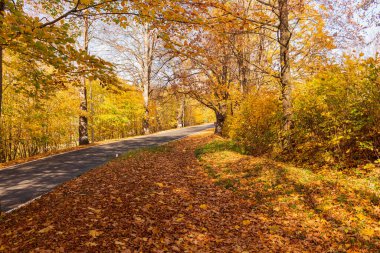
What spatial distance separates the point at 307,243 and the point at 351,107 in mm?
4608

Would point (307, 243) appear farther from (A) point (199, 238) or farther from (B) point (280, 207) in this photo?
(A) point (199, 238)

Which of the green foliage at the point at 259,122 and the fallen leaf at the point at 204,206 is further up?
the green foliage at the point at 259,122

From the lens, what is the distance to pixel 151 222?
521 cm

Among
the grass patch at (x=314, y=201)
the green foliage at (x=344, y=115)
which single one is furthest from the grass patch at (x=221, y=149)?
the green foliage at (x=344, y=115)

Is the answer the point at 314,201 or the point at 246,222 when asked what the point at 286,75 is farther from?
the point at 246,222

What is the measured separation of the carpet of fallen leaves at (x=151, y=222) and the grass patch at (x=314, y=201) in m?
0.05

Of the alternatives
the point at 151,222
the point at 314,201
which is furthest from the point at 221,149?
the point at 151,222

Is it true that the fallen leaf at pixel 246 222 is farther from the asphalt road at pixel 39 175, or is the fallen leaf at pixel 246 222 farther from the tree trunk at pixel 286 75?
the asphalt road at pixel 39 175

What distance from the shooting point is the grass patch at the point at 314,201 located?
4676 millimetres

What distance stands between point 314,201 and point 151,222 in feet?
12.8

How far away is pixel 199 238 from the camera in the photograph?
187 inches

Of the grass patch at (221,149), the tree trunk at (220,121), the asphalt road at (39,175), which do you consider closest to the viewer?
the asphalt road at (39,175)

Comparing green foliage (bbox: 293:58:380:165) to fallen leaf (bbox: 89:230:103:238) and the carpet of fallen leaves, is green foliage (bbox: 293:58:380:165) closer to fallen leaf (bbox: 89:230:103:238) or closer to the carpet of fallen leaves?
the carpet of fallen leaves

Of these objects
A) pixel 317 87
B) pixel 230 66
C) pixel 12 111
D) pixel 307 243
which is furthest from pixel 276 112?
pixel 12 111
